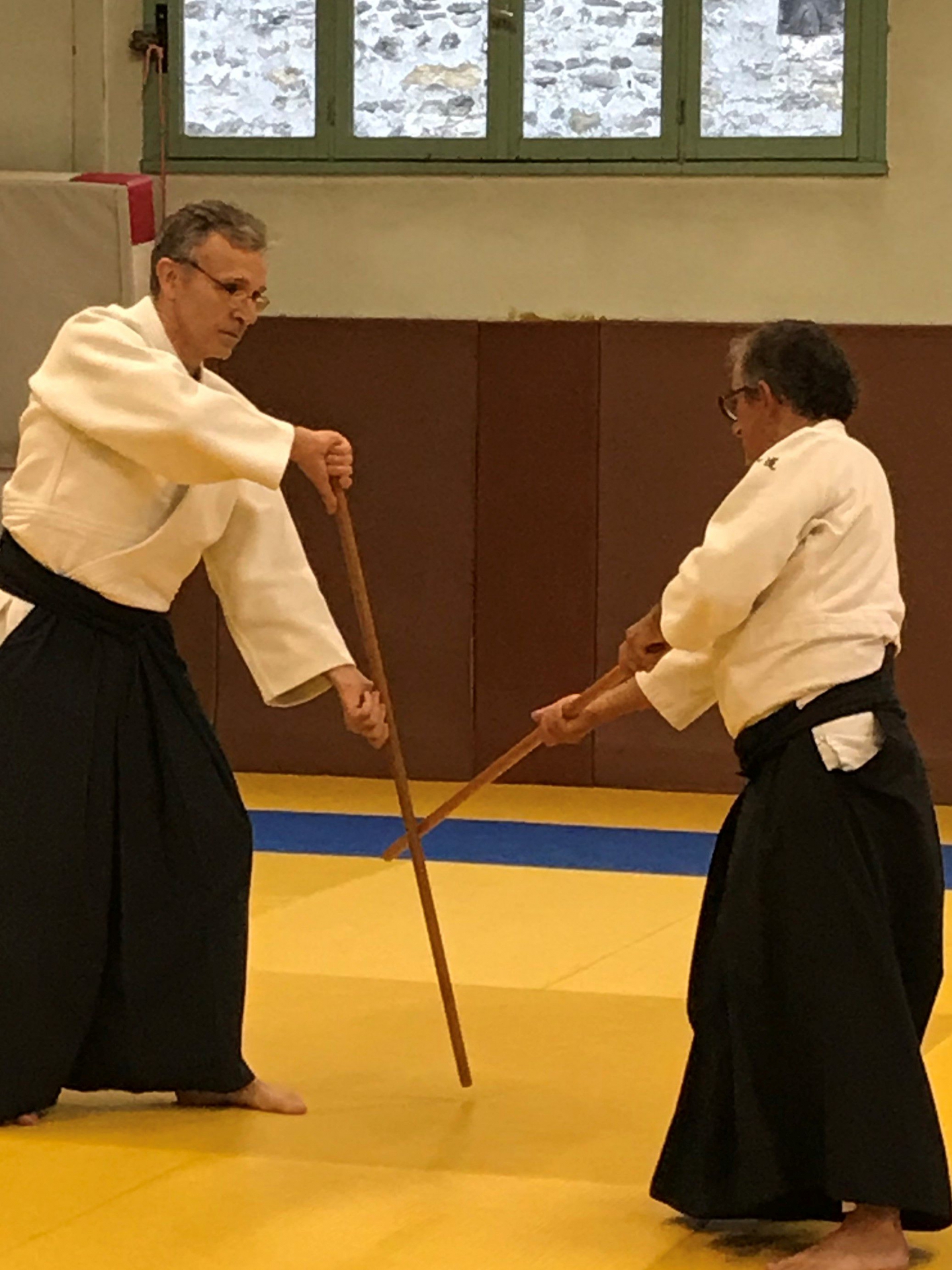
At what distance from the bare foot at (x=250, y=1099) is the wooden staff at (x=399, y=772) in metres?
0.38

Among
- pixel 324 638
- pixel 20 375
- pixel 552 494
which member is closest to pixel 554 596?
pixel 552 494

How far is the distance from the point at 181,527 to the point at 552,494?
16.1ft

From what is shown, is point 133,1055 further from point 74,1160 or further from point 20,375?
point 20,375

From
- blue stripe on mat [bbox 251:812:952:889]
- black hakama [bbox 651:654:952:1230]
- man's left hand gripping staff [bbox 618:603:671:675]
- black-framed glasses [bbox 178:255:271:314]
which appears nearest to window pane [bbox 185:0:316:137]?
blue stripe on mat [bbox 251:812:952:889]

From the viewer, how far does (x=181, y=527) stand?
434 cm

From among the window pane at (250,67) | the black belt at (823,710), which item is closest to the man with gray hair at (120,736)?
the black belt at (823,710)

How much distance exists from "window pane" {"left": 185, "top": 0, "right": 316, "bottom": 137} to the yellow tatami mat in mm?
4007

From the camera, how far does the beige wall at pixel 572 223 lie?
8820mm

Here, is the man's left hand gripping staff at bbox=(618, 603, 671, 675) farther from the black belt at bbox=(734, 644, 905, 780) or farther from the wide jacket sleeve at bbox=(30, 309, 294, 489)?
the wide jacket sleeve at bbox=(30, 309, 294, 489)

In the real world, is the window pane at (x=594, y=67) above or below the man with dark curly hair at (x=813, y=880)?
above

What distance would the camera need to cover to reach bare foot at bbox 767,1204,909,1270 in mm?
3447

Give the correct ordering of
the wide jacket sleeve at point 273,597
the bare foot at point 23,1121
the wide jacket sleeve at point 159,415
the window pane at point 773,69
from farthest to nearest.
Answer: the window pane at point 773,69, the wide jacket sleeve at point 273,597, the bare foot at point 23,1121, the wide jacket sleeve at point 159,415

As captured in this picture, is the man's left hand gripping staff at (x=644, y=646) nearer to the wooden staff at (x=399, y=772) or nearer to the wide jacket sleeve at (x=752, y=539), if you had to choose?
the wide jacket sleeve at (x=752, y=539)

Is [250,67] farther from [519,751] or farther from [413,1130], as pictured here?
[413,1130]
